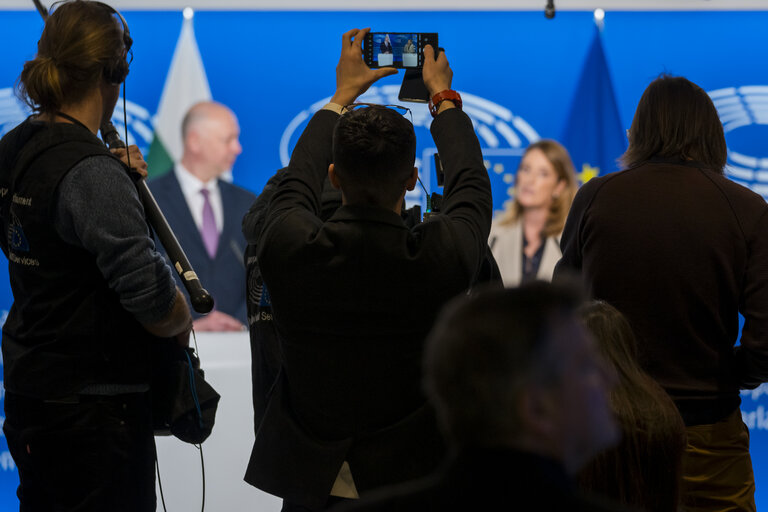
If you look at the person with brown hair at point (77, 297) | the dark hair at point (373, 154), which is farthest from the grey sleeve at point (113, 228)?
the dark hair at point (373, 154)

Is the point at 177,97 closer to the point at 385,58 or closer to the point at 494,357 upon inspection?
the point at 385,58

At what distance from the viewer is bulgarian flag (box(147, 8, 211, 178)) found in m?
3.68

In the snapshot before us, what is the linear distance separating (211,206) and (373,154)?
206 cm

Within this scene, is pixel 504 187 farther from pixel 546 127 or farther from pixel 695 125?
pixel 695 125

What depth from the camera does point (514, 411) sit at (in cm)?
85

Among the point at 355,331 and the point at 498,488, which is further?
the point at 355,331

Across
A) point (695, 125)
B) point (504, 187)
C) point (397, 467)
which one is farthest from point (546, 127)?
point (397, 467)

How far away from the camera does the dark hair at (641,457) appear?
4.68ft

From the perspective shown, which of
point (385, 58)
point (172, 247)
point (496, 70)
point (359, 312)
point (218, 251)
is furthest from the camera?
point (496, 70)

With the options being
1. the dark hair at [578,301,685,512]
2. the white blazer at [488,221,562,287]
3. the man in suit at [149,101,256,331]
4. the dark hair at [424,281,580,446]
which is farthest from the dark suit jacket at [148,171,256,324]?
the dark hair at [424,281,580,446]

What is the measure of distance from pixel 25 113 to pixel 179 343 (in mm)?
2086

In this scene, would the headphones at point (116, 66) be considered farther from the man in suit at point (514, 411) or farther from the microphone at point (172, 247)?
the man in suit at point (514, 411)

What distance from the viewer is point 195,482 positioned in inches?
137

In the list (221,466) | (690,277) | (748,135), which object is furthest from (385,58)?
(748,135)
